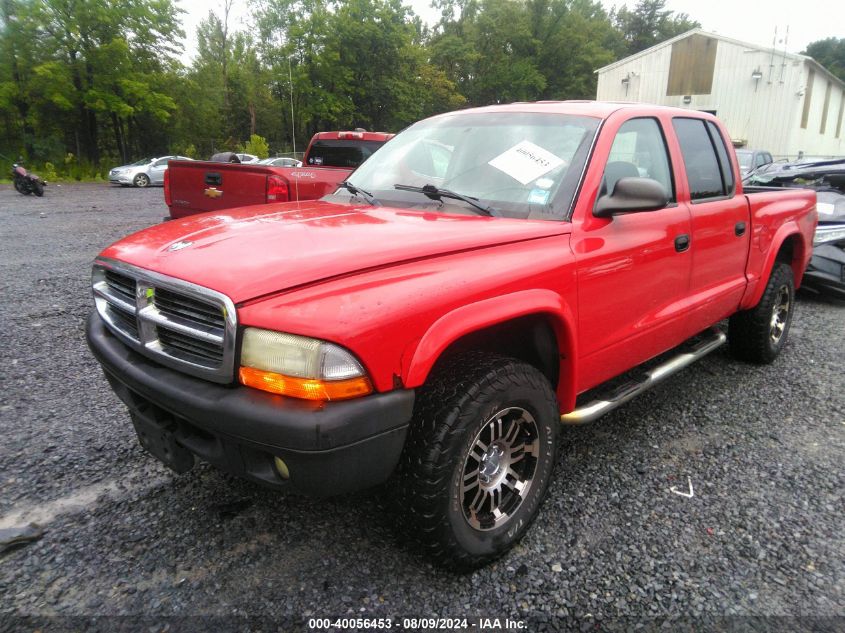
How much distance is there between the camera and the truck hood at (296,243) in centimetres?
183

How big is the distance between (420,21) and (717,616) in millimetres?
62087

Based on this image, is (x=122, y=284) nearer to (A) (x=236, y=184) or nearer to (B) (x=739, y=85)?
(A) (x=236, y=184)

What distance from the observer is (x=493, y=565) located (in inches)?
88.0

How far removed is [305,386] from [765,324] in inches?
150

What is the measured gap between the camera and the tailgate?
5867 mm

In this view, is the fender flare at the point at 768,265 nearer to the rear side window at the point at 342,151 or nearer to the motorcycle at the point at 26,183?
the rear side window at the point at 342,151

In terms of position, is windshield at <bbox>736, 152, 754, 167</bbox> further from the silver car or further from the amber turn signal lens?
the silver car

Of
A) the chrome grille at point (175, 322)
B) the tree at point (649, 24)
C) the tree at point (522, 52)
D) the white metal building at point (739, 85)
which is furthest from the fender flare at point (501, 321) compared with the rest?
the tree at point (649, 24)

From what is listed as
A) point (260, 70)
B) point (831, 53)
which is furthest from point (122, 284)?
point (831, 53)

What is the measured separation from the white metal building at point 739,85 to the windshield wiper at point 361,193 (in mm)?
24206

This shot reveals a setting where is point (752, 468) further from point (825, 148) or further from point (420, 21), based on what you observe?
point (420, 21)

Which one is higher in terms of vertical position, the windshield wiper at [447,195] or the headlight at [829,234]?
the windshield wiper at [447,195]

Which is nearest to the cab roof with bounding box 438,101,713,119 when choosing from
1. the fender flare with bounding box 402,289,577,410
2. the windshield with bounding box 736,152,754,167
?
the fender flare with bounding box 402,289,577,410

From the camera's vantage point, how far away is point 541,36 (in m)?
52.9
